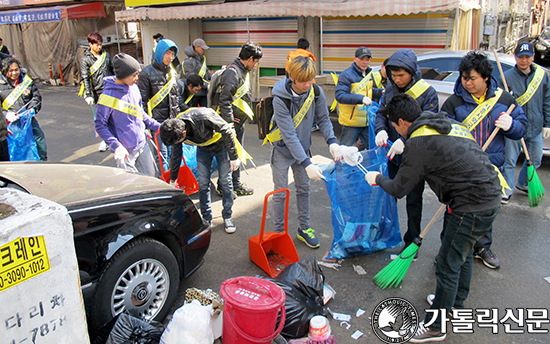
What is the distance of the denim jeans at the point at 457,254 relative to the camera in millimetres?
2600

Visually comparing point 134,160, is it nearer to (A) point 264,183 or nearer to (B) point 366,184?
(A) point 264,183

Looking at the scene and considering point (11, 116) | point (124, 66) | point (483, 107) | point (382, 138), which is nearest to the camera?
point (483, 107)

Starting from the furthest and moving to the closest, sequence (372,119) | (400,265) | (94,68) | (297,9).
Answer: (297,9)
(94,68)
(372,119)
(400,265)

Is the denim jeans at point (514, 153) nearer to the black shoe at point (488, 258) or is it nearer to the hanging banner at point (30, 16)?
the black shoe at point (488, 258)

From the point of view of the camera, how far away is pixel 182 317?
7.38ft

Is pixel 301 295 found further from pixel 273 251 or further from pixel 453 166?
pixel 453 166

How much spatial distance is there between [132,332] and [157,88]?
3.65 m

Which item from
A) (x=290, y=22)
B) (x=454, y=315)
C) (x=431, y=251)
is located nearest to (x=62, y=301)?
(x=454, y=315)

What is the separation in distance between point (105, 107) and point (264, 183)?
2.50m

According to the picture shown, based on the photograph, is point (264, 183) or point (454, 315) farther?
point (264, 183)

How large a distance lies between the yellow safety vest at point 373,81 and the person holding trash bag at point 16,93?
4519 mm

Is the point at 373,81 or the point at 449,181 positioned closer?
the point at 449,181

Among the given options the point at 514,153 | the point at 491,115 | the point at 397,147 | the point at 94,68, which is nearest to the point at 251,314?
the point at 397,147

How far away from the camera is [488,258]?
368 centimetres
